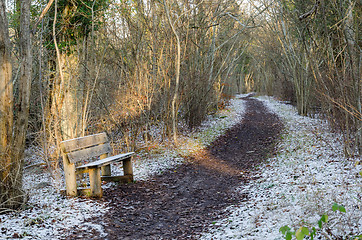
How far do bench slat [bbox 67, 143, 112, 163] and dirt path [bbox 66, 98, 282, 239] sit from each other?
839 mm

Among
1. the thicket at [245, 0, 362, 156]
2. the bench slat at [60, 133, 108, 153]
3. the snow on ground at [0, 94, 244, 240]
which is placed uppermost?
the thicket at [245, 0, 362, 156]

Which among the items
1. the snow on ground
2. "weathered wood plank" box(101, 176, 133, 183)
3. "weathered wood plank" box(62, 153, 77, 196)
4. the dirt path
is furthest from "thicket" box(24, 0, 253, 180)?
"weathered wood plank" box(62, 153, 77, 196)

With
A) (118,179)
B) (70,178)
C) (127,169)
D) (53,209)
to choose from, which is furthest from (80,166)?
(127,169)

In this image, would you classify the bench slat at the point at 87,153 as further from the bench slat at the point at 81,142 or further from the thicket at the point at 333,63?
the thicket at the point at 333,63

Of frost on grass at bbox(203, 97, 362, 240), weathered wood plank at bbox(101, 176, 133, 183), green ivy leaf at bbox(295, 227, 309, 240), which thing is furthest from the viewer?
weathered wood plank at bbox(101, 176, 133, 183)

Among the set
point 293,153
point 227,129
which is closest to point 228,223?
point 293,153

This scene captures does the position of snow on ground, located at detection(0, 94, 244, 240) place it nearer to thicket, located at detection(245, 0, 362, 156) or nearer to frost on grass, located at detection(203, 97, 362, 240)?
frost on grass, located at detection(203, 97, 362, 240)

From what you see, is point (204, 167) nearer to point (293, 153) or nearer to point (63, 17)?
point (293, 153)

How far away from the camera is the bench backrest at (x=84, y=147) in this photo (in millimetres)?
5852

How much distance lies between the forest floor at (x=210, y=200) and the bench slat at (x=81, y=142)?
95 centimetres

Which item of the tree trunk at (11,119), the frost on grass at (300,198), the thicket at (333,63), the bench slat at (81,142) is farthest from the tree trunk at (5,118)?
the thicket at (333,63)

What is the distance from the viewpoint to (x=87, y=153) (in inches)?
254

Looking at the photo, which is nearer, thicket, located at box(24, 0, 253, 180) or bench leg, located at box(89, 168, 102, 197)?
bench leg, located at box(89, 168, 102, 197)

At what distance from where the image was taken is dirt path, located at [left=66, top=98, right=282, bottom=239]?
4836mm
